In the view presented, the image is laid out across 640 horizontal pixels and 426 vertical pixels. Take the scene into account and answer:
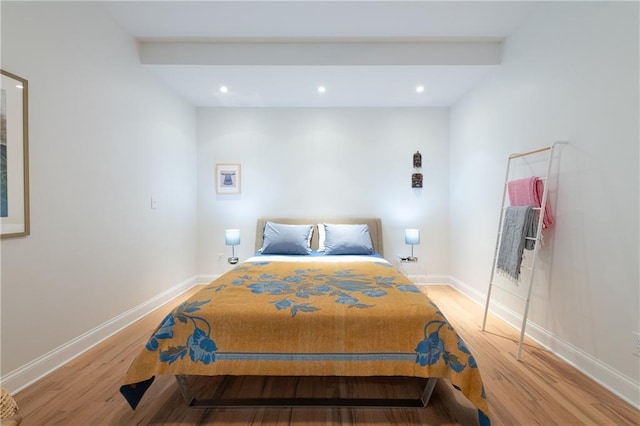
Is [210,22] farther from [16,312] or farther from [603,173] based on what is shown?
[603,173]

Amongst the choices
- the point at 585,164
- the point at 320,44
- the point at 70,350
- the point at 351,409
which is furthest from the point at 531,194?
the point at 70,350

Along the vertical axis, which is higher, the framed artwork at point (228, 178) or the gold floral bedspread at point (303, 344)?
the framed artwork at point (228, 178)

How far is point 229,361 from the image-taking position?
162cm

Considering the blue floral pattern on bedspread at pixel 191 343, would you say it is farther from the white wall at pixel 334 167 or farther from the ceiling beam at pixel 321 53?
the white wall at pixel 334 167

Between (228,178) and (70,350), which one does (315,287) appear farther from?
(228,178)

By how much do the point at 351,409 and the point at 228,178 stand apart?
3.43 meters

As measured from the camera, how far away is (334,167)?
4.31 meters

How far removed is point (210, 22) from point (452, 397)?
11.5 feet

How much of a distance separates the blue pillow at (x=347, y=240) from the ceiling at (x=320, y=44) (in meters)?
1.72

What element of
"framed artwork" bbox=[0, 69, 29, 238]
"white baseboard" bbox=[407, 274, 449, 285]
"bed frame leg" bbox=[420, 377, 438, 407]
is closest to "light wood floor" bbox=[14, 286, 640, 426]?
"bed frame leg" bbox=[420, 377, 438, 407]

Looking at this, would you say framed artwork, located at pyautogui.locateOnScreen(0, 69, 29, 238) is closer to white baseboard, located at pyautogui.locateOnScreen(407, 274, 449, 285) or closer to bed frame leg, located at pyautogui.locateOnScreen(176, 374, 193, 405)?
bed frame leg, located at pyautogui.locateOnScreen(176, 374, 193, 405)

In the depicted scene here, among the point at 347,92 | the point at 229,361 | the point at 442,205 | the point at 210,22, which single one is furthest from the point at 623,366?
the point at 210,22

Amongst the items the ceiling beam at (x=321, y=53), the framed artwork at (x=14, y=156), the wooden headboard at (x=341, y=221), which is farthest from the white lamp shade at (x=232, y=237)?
the framed artwork at (x=14, y=156)

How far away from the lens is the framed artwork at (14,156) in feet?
5.74
